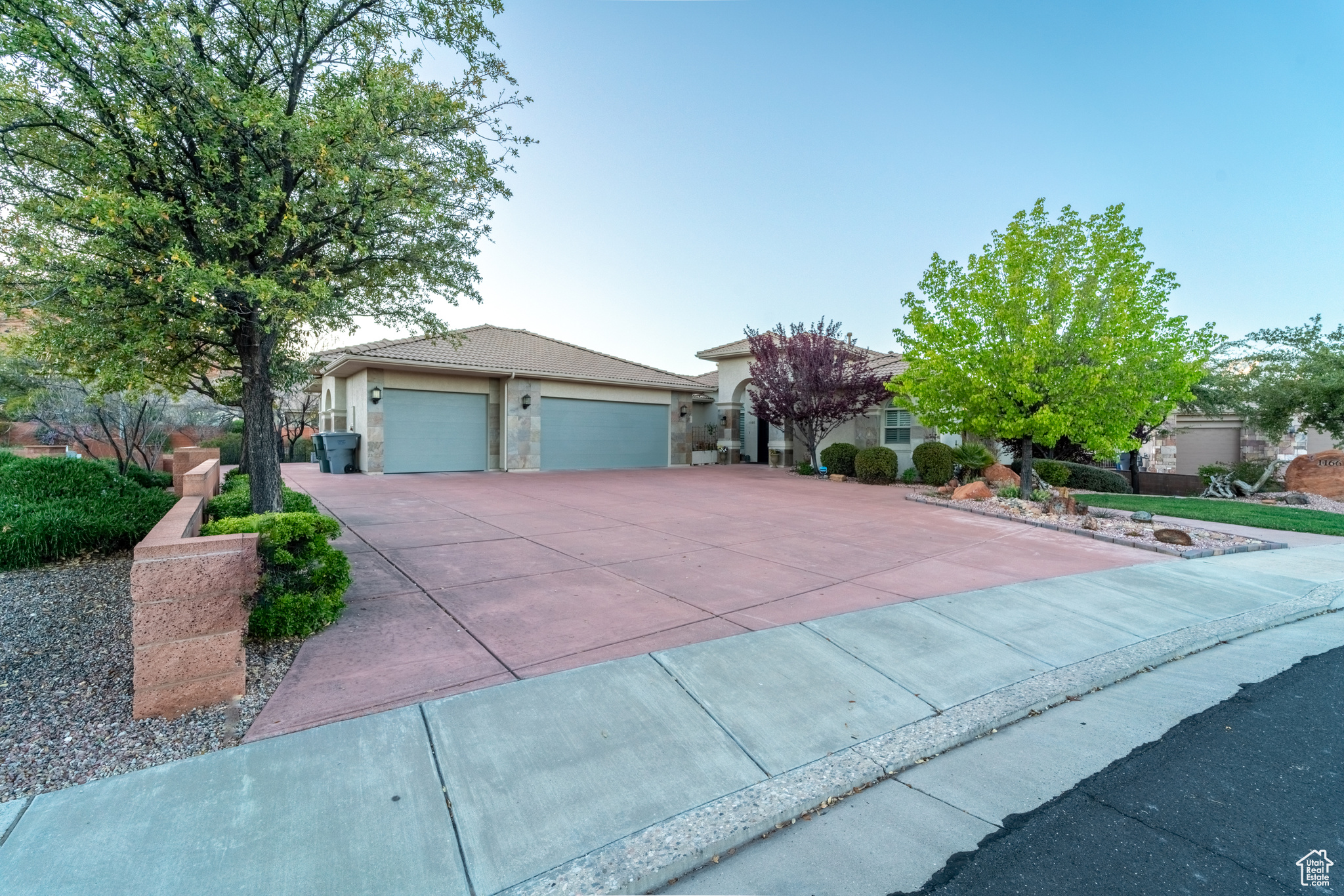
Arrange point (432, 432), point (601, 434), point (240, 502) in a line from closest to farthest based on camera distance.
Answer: point (240, 502) → point (432, 432) → point (601, 434)

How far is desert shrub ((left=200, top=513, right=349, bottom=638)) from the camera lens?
3975 mm

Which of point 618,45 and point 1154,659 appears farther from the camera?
point 618,45

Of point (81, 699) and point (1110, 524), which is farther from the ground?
point (1110, 524)

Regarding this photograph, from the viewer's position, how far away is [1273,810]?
2.71m

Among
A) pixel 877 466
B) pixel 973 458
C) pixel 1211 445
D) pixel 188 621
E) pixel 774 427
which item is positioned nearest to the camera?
pixel 188 621

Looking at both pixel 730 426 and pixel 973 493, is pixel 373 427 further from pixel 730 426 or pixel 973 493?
pixel 973 493

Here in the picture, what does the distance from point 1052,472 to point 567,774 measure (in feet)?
→ 56.4

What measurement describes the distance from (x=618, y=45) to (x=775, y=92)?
4.13m

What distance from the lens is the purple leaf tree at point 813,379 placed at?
17.3m

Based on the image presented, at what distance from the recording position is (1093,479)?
17281 millimetres

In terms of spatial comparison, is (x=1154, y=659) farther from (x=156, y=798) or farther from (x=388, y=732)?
(x=156, y=798)

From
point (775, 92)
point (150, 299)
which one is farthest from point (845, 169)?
point (150, 299)

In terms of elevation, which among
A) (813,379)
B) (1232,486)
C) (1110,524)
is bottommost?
(1110,524)

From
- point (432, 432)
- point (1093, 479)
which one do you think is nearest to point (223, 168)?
point (432, 432)
